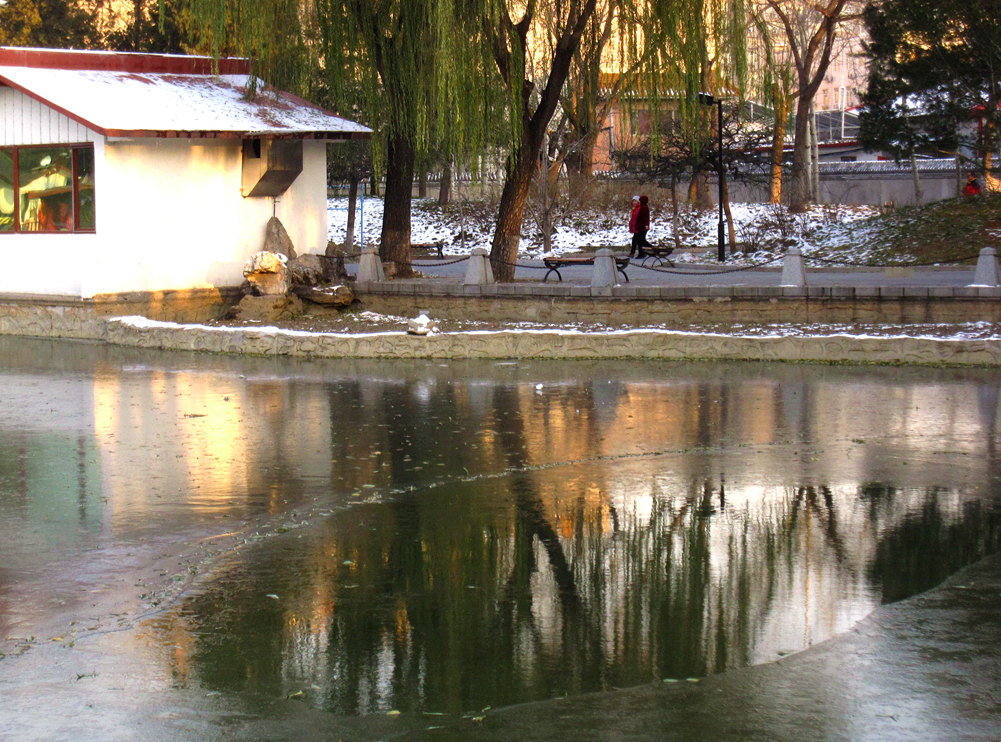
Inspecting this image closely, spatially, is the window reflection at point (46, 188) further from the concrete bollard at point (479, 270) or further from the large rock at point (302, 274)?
the concrete bollard at point (479, 270)

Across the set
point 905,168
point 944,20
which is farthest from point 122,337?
point 905,168

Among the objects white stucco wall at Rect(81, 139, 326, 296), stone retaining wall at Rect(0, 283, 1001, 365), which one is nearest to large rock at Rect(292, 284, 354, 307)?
stone retaining wall at Rect(0, 283, 1001, 365)

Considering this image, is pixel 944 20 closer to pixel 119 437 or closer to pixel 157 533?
pixel 119 437

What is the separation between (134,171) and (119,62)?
2733 mm

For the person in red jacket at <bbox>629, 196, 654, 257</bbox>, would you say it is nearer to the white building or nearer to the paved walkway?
the paved walkway

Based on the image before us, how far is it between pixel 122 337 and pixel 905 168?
38.6 metres

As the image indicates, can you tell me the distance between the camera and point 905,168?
1977 inches

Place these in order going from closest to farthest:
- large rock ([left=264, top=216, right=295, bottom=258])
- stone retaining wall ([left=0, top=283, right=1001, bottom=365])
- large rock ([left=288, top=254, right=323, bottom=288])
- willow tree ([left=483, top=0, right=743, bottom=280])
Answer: stone retaining wall ([left=0, top=283, right=1001, bottom=365]) → willow tree ([left=483, top=0, right=743, bottom=280]) → large rock ([left=288, top=254, right=323, bottom=288]) → large rock ([left=264, top=216, right=295, bottom=258])

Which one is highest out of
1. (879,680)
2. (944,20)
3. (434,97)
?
(944,20)

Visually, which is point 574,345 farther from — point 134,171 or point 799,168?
point 799,168

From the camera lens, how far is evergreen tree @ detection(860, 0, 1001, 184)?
28156 millimetres

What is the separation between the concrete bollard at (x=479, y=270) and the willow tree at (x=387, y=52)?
6.00ft

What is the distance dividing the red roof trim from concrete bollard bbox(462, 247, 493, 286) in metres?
6.08

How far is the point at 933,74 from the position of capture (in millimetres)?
29562
